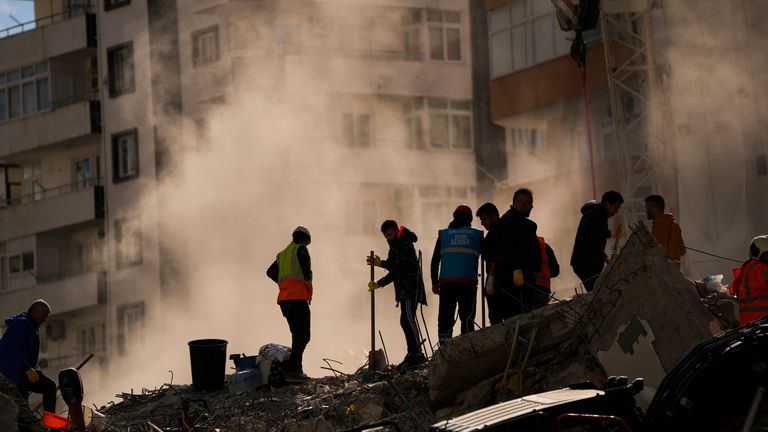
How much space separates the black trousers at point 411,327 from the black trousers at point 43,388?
11.6 ft

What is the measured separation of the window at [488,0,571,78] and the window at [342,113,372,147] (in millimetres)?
5991

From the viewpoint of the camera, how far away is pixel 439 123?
48.4m

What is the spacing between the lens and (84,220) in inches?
1993

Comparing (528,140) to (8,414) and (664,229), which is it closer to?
(664,229)

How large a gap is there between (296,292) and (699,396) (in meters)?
8.28

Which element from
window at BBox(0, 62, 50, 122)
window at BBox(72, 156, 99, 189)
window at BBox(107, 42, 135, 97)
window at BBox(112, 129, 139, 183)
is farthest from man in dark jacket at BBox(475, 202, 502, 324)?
window at BBox(0, 62, 50, 122)

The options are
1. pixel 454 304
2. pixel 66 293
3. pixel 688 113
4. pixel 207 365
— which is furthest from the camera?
pixel 66 293

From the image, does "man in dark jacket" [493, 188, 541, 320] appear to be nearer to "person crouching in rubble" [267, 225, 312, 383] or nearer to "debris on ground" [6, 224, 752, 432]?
"debris on ground" [6, 224, 752, 432]

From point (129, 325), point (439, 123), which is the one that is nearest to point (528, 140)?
point (439, 123)

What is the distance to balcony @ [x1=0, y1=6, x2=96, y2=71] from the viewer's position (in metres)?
51.7

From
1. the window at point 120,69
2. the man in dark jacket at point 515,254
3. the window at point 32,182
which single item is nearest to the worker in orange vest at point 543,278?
the man in dark jacket at point 515,254

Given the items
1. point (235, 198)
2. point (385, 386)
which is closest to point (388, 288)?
point (235, 198)

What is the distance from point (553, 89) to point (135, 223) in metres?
13.6

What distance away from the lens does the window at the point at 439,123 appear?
48.2 meters
